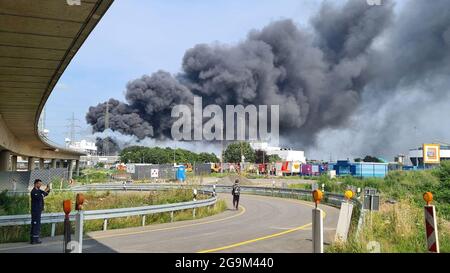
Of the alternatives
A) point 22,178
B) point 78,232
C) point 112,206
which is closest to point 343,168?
point 22,178

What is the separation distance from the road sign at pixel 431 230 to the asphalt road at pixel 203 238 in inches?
124

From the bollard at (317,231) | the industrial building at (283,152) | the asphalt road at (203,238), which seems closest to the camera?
the bollard at (317,231)

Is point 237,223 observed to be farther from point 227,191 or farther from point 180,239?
point 227,191

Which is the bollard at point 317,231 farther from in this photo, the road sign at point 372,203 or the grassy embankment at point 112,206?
the grassy embankment at point 112,206

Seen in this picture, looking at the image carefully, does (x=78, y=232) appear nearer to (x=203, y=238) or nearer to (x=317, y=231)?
(x=317, y=231)

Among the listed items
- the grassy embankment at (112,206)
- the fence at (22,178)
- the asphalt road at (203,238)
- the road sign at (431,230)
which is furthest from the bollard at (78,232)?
the fence at (22,178)

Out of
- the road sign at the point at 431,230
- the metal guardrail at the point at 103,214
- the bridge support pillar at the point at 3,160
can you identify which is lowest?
the metal guardrail at the point at 103,214

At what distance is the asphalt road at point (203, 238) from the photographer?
1012 cm

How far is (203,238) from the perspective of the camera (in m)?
11.9

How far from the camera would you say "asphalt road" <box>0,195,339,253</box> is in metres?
10.1

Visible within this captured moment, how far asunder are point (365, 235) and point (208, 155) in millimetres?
147017

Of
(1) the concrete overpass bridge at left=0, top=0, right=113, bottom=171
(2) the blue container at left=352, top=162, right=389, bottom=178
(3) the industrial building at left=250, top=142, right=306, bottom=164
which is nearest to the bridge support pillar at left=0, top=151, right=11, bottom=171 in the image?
(1) the concrete overpass bridge at left=0, top=0, right=113, bottom=171

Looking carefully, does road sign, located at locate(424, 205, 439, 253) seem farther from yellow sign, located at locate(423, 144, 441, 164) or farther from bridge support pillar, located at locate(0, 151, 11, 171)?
yellow sign, located at locate(423, 144, 441, 164)

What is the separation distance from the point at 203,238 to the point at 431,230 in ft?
19.9
